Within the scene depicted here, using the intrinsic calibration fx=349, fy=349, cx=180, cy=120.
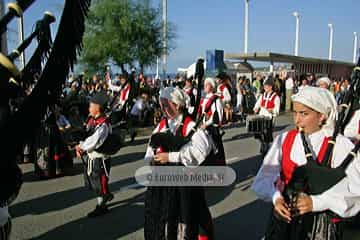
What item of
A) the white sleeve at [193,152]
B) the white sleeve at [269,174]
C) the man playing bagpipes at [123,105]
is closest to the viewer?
the white sleeve at [269,174]

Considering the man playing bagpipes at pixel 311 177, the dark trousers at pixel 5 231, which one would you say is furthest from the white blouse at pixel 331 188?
the dark trousers at pixel 5 231

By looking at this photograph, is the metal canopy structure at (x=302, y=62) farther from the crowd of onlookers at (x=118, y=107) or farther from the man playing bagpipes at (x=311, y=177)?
the man playing bagpipes at (x=311, y=177)

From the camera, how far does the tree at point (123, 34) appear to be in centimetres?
2052

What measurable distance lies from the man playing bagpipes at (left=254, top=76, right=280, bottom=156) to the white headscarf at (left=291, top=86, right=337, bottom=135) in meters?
6.00

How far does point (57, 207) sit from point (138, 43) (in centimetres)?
1671

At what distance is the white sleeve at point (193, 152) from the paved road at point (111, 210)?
5.06 ft

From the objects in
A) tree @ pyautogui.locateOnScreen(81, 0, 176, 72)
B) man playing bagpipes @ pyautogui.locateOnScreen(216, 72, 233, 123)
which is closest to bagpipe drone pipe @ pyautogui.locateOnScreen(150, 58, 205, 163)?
man playing bagpipes @ pyautogui.locateOnScreen(216, 72, 233, 123)

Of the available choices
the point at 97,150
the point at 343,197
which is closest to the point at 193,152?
the point at 343,197

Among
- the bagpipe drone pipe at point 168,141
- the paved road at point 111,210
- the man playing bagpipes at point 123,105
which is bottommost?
the paved road at point 111,210

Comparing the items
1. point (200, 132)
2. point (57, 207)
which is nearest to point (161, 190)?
point (200, 132)

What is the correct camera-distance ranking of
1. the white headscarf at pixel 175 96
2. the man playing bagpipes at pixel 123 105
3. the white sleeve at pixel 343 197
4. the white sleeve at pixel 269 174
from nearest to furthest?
the white sleeve at pixel 343 197
the white sleeve at pixel 269 174
the white headscarf at pixel 175 96
the man playing bagpipes at pixel 123 105

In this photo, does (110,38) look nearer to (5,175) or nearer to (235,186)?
(235,186)

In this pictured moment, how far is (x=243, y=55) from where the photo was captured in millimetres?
21047

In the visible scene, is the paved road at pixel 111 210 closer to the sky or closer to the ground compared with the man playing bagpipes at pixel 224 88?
closer to the ground
